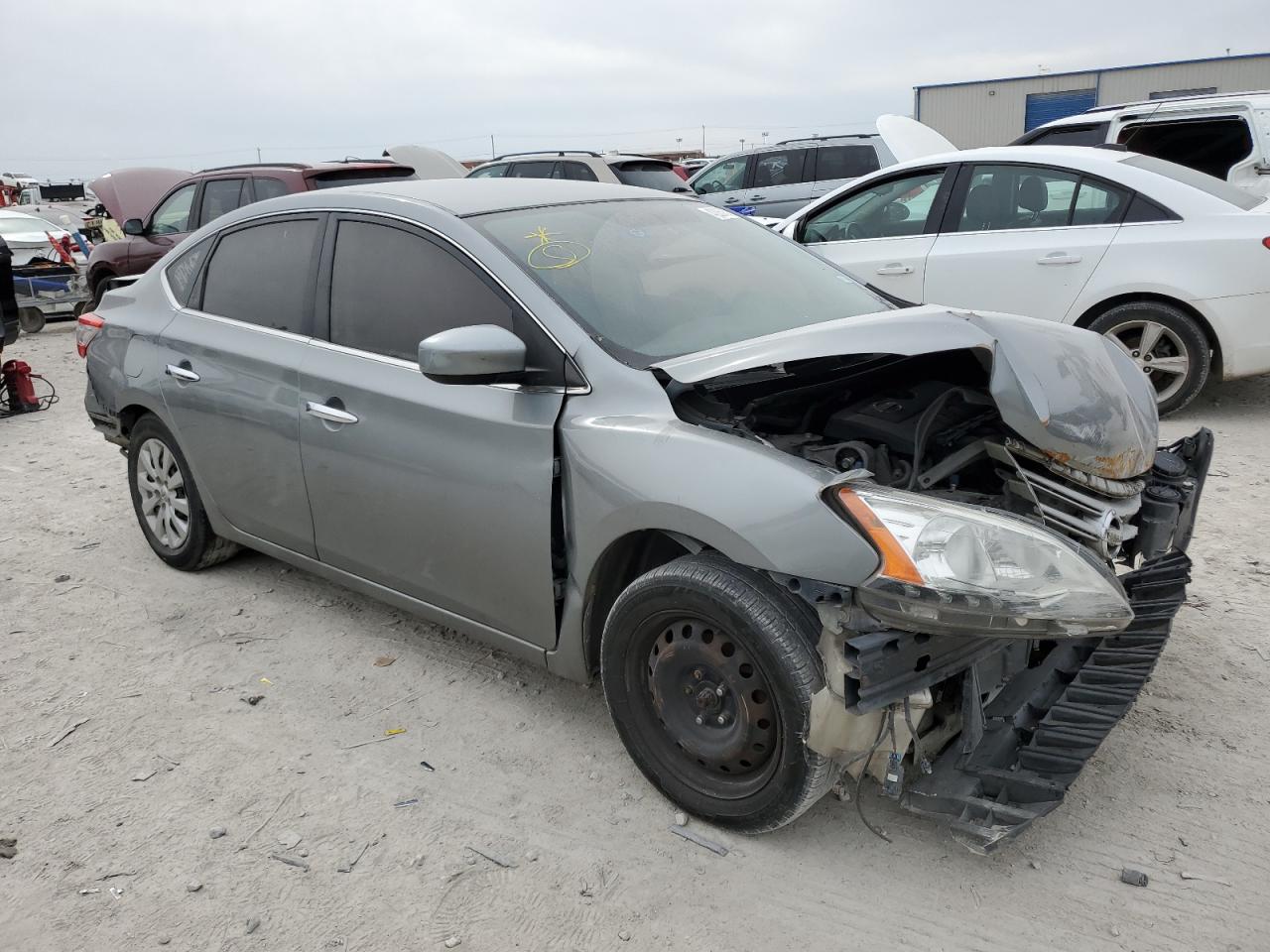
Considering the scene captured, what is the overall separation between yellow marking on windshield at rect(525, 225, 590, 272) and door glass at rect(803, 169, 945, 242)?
4508mm

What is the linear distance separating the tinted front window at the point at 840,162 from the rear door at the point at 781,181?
106 mm

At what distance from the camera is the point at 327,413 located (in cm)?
355

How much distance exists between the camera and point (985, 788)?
2.53 metres

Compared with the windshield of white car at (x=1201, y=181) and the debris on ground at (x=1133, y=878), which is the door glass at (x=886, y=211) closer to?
the windshield of white car at (x=1201, y=181)

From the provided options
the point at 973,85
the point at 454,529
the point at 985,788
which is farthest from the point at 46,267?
the point at 973,85

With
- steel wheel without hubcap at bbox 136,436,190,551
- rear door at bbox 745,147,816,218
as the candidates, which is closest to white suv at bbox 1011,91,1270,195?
rear door at bbox 745,147,816,218

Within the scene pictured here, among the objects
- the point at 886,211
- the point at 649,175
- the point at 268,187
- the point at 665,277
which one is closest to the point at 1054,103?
the point at 649,175

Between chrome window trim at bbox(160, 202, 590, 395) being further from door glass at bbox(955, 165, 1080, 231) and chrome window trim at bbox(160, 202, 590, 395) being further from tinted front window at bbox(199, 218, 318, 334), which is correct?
door glass at bbox(955, 165, 1080, 231)

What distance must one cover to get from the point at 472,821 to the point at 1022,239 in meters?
5.48

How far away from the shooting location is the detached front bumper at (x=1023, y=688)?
2430 mm

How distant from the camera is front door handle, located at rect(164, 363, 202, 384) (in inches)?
164

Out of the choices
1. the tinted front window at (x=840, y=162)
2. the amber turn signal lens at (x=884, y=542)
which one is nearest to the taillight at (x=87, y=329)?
the amber turn signal lens at (x=884, y=542)

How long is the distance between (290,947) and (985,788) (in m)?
1.75

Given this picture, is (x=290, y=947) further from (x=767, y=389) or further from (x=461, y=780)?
Result: (x=767, y=389)
